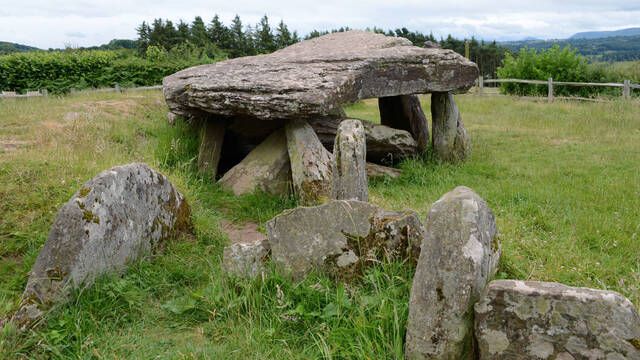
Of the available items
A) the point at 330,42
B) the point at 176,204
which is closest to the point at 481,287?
the point at 176,204

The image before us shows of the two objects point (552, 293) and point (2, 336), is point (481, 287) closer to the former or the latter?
point (552, 293)

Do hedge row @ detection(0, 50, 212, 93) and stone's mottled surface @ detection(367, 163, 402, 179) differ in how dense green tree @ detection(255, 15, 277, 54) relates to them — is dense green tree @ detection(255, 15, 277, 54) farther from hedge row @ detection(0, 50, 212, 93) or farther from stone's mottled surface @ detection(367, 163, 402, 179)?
stone's mottled surface @ detection(367, 163, 402, 179)

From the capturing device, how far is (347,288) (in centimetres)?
418

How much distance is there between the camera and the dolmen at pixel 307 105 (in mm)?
7609

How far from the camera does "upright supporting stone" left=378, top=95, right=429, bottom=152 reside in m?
10.8

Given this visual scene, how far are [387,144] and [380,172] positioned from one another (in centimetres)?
94

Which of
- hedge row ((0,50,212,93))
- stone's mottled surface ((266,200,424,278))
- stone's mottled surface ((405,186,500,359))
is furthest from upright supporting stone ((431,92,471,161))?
hedge row ((0,50,212,93))

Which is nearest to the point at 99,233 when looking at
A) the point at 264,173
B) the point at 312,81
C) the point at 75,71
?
the point at 264,173

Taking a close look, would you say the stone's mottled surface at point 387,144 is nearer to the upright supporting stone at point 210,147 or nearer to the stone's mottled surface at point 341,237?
the upright supporting stone at point 210,147

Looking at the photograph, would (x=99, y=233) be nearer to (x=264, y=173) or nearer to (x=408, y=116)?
(x=264, y=173)

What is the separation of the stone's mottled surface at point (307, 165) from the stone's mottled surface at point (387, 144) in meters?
1.89

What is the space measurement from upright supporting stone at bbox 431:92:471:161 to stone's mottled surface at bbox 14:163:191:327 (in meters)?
6.04

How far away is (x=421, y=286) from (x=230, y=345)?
1.34m

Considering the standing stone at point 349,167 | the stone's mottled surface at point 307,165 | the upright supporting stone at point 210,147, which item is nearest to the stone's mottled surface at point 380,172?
the stone's mottled surface at point 307,165
